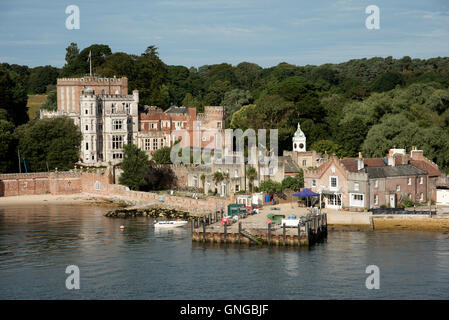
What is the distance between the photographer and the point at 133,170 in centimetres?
8094

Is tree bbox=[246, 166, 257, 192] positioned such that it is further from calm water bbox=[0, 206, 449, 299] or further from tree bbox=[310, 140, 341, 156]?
tree bbox=[310, 140, 341, 156]

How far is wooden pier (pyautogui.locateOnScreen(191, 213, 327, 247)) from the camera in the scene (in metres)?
52.7

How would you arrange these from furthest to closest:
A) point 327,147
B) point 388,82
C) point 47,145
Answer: point 388,82, point 47,145, point 327,147

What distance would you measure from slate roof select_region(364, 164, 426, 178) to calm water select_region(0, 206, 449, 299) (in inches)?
304

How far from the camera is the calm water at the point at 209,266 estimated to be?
137ft

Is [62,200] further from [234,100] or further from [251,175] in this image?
[234,100]

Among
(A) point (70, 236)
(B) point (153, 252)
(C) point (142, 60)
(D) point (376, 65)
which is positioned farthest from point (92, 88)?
(D) point (376, 65)

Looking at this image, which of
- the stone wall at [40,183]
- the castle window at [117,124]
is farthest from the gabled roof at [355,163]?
the castle window at [117,124]

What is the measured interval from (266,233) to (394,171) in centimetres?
1689

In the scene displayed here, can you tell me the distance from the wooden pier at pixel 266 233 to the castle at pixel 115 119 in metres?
41.4

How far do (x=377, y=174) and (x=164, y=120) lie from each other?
46.6m

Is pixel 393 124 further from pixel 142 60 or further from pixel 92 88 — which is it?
pixel 142 60

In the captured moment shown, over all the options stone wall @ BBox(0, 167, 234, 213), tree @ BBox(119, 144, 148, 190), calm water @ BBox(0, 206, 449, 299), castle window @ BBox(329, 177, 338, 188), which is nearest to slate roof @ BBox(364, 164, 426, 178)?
castle window @ BBox(329, 177, 338, 188)

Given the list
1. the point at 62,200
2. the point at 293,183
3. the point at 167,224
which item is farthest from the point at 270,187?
the point at 62,200
